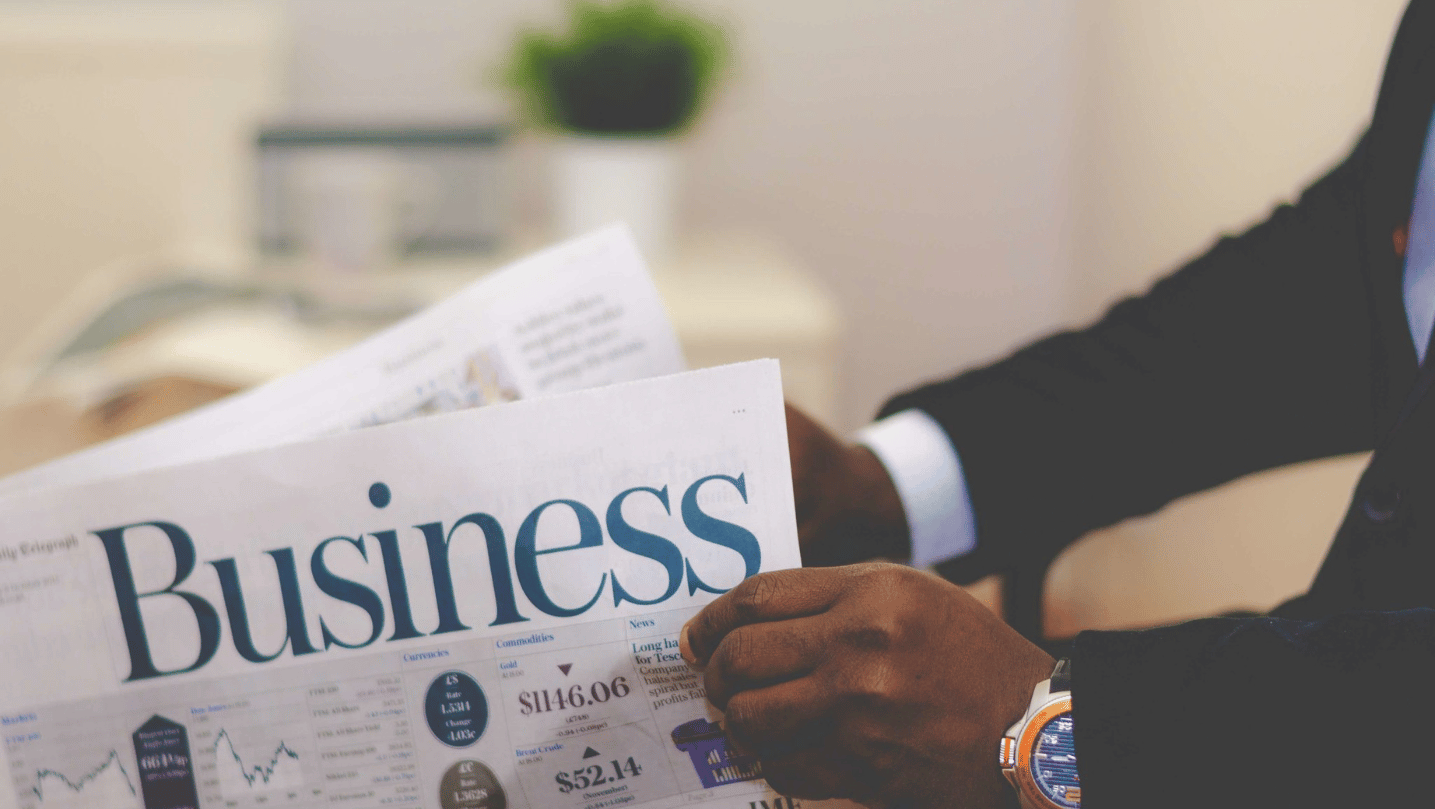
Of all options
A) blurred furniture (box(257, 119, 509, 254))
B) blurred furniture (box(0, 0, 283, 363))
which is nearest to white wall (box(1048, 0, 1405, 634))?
blurred furniture (box(257, 119, 509, 254))

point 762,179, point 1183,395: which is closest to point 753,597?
point 1183,395

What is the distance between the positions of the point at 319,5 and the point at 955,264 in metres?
1.07

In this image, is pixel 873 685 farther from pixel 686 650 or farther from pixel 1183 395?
pixel 1183 395

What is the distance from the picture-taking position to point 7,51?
1.41m

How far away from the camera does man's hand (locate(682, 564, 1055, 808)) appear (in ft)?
1.10

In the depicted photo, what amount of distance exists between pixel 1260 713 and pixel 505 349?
13.3 inches

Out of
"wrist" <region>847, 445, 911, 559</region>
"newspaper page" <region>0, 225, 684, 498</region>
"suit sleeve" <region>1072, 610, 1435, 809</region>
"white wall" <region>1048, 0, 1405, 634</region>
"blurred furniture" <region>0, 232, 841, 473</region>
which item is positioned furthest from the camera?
"white wall" <region>1048, 0, 1405, 634</region>

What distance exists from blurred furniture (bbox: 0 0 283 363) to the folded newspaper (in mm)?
1169

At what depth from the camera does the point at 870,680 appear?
0.33 metres

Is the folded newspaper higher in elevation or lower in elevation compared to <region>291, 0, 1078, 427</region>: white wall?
lower

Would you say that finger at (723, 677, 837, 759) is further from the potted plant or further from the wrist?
the potted plant

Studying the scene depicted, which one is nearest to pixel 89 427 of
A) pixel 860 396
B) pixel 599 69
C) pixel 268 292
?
pixel 268 292

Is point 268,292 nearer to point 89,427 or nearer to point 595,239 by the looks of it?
point 89,427

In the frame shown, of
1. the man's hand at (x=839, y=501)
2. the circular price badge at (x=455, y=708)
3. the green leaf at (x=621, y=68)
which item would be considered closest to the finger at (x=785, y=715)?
the circular price badge at (x=455, y=708)
